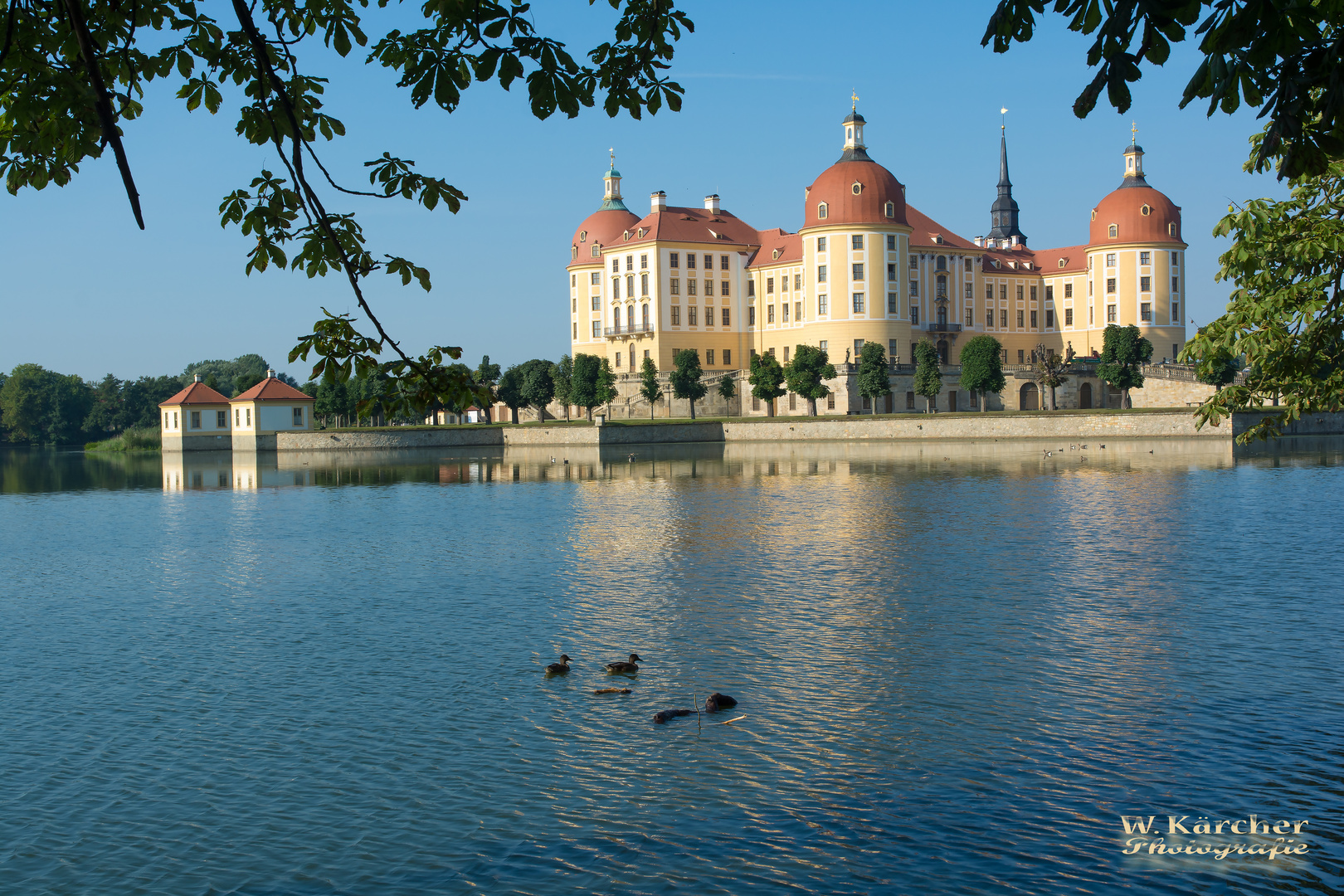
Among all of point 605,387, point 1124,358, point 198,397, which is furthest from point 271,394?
point 1124,358

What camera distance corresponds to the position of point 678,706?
11.8 m

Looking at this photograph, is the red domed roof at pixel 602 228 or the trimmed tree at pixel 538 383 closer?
the trimmed tree at pixel 538 383

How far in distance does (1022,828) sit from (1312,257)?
6.34 meters

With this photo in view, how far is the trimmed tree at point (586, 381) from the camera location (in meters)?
84.5

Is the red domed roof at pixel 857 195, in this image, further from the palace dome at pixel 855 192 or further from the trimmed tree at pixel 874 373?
the trimmed tree at pixel 874 373

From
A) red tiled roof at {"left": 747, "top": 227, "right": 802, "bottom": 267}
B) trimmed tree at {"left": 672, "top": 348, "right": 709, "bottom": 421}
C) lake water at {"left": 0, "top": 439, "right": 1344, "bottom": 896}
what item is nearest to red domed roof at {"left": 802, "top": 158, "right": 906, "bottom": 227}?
red tiled roof at {"left": 747, "top": 227, "right": 802, "bottom": 267}

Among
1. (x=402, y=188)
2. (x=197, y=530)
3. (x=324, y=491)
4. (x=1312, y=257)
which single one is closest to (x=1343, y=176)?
(x=1312, y=257)

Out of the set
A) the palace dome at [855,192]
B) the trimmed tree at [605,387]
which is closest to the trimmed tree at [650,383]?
the trimmed tree at [605,387]

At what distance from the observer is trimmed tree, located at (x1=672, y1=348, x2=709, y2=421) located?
3145 inches

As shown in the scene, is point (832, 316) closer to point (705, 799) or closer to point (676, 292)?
point (676, 292)

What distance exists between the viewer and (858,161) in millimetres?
81438

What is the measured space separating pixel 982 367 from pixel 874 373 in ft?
23.1

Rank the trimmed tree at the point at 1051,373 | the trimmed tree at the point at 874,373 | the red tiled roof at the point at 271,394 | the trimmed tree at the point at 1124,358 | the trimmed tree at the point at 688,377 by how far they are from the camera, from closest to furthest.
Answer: the trimmed tree at the point at 1051,373 < the trimmed tree at the point at 874,373 < the trimmed tree at the point at 1124,358 < the trimmed tree at the point at 688,377 < the red tiled roof at the point at 271,394

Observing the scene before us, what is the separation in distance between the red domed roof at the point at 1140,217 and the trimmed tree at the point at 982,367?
2089 centimetres
